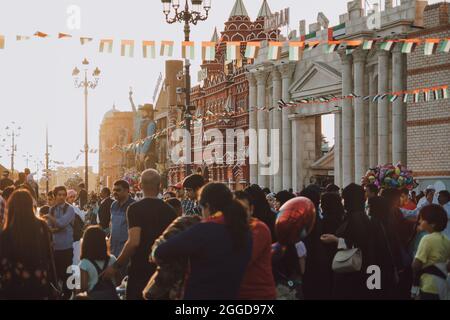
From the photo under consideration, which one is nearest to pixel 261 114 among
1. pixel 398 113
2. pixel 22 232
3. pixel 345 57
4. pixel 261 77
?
pixel 261 77

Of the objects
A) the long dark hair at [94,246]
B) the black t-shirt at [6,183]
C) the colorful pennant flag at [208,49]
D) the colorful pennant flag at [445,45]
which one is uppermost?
the colorful pennant flag at [208,49]

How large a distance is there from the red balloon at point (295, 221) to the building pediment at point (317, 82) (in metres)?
32.1

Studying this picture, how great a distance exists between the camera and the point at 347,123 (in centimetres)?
3734

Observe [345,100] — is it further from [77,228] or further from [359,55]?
[77,228]

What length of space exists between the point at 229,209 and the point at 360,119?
31256mm

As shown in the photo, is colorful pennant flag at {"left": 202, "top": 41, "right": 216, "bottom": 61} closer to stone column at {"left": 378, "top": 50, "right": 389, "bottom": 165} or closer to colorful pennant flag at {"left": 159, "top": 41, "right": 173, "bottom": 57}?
colorful pennant flag at {"left": 159, "top": 41, "right": 173, "bottom": 57}

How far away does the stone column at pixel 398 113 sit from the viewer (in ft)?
110

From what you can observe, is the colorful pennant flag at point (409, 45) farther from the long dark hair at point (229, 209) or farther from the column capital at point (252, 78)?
the column capital at point (252, 78)

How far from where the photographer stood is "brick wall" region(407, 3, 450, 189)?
30.7 m

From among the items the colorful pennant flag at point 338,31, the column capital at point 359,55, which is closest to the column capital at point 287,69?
the colorful pennant flag at point 338,31

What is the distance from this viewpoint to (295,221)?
23.4ft

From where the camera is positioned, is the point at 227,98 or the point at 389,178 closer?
the point at 389,178

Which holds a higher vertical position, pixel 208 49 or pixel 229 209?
pixel 208 49
